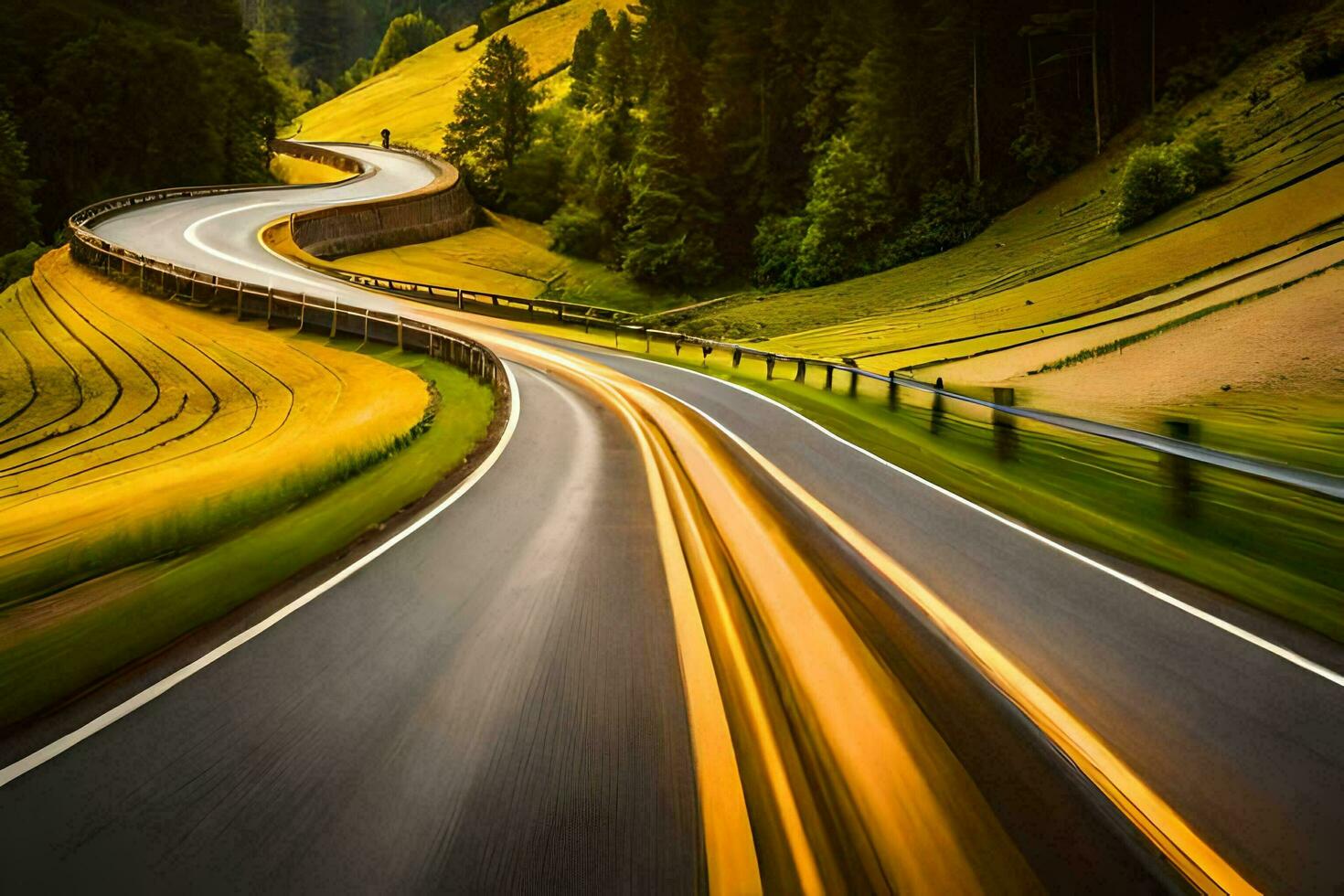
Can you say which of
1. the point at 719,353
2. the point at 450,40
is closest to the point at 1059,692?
the point at 719,353

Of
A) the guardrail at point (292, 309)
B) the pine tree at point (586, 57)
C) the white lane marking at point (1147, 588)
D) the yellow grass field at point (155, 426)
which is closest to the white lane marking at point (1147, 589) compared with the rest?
the white lane marking at point (1147, 588)

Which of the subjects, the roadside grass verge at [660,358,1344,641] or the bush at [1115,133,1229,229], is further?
the bush at [1115,133,1229,229]

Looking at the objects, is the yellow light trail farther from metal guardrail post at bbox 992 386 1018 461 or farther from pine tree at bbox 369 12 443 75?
pine tree at bbox 369 12 443 75

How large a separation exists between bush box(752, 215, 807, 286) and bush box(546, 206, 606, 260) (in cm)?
1155

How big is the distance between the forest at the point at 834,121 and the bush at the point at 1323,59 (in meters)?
3.33

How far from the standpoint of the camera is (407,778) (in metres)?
2.61

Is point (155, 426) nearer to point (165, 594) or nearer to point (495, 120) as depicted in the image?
point (165, 594)

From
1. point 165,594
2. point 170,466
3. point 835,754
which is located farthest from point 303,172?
point 835,754

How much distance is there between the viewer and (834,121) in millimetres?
39750

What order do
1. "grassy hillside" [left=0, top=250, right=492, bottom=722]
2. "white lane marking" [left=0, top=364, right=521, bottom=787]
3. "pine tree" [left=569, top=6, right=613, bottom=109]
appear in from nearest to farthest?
"white lane marking" [left=0, top=364, right=521, bottom=787], "grassy hillside" [left=0, top=250, right=492, bottom=722], "pine tree" [left=569, top=6, right=613, bottom=109]

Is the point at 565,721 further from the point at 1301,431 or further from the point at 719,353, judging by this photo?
the point at 719,353

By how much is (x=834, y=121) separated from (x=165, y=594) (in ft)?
139

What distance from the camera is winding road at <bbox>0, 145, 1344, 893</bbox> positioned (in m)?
2.21

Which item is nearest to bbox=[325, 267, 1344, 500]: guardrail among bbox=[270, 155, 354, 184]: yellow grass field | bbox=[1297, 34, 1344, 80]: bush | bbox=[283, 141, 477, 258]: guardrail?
bbox=[1297, 34, 1344, 80]: bush
